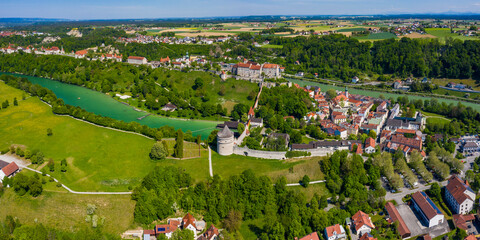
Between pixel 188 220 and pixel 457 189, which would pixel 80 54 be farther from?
pixel 457 189

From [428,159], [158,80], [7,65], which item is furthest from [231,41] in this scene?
[428,159]

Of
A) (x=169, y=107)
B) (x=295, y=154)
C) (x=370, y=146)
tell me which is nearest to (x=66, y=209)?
(x=295, y=154)

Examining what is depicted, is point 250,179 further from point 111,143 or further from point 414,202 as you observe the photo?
point 111,143

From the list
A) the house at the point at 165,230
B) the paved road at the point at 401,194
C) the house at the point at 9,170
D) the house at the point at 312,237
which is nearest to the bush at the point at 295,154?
the paved road at the point at 401,194

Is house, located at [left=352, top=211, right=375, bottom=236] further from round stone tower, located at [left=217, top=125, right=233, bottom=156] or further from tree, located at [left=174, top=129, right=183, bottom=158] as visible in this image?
tree, located at [left=174, top=129, right=183, bottom=158]

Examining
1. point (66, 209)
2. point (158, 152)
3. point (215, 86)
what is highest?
point (215, 86)

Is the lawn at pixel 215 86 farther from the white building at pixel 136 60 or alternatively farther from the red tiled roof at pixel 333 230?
the red tiled roof at pixel 333 230
